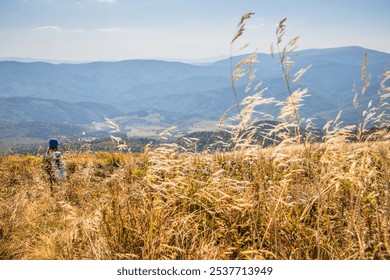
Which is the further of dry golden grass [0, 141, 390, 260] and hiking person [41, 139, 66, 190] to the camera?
hiking person [41, 139, 66, 190]

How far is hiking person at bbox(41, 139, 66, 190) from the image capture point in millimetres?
8055

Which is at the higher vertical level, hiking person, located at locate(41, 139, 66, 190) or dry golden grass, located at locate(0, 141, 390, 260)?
dry golden grass, located at locate(0, 141, 390, 260)

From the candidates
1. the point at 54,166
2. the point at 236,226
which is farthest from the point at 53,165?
the point at 236,226

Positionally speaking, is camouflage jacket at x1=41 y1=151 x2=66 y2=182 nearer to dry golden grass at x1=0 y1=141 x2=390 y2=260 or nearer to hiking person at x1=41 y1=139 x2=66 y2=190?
hiking person at x1=41 y1=139 x2=66 y2=190

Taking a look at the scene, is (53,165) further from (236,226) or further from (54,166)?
(236,226)

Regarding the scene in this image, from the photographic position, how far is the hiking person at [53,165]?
805 cm

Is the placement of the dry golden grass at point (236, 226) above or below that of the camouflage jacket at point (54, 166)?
above

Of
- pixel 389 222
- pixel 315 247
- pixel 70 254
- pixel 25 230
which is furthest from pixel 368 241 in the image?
pixel 25 230

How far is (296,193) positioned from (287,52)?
1641mm

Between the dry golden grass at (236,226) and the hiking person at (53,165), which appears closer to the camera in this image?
the dry golden grass at (236,226)

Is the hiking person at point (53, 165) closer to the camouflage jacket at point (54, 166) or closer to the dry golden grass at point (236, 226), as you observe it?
the camouflage jacket at point (54, 166)

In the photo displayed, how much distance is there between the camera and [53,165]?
8234 millimetres

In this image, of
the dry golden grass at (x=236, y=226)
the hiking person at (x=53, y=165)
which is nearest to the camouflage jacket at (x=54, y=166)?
the hiking person at (x=53, y=165)

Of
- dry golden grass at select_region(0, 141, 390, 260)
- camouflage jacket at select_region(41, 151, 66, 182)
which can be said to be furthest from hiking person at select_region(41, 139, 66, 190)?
dry golden grass at select_region(0, 141, 390, 260)
